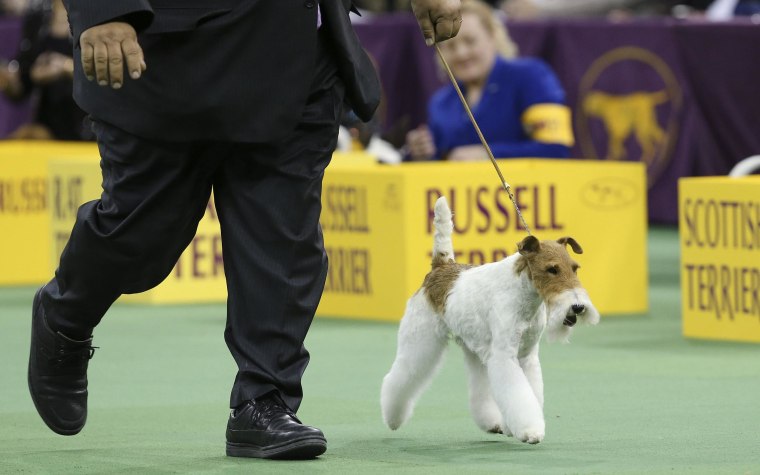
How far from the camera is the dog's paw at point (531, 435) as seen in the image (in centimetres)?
402

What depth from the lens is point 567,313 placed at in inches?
153

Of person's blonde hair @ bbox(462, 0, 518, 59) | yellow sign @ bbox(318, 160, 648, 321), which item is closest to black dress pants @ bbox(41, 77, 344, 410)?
yellow sign @ bbox(318, 160, 648, 321)

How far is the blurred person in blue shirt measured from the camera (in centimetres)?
→ 791

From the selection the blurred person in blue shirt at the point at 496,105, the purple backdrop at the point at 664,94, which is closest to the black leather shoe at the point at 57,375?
the blurred person in blue shirt at the point at 496,105

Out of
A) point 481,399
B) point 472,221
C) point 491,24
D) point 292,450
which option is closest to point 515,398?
point 481,399

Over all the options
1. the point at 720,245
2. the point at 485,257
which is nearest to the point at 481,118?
the point at 485,257

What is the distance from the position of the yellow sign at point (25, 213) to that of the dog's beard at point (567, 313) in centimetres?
562

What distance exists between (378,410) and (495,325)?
0.85 m

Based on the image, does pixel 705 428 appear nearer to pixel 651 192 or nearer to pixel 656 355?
pixel 656 355

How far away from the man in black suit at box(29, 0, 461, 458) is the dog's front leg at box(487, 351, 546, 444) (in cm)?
45

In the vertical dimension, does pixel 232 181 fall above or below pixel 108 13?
below

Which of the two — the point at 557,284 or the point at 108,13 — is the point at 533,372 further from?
the point at 108,13

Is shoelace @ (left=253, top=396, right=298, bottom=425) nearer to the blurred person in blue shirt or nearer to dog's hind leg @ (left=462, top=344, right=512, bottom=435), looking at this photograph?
dog's hind leg @ (left=462, top=344, right=512, bottom=435)

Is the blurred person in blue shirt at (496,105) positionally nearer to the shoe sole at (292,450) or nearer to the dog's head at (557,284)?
the dog's head at (557,284)
